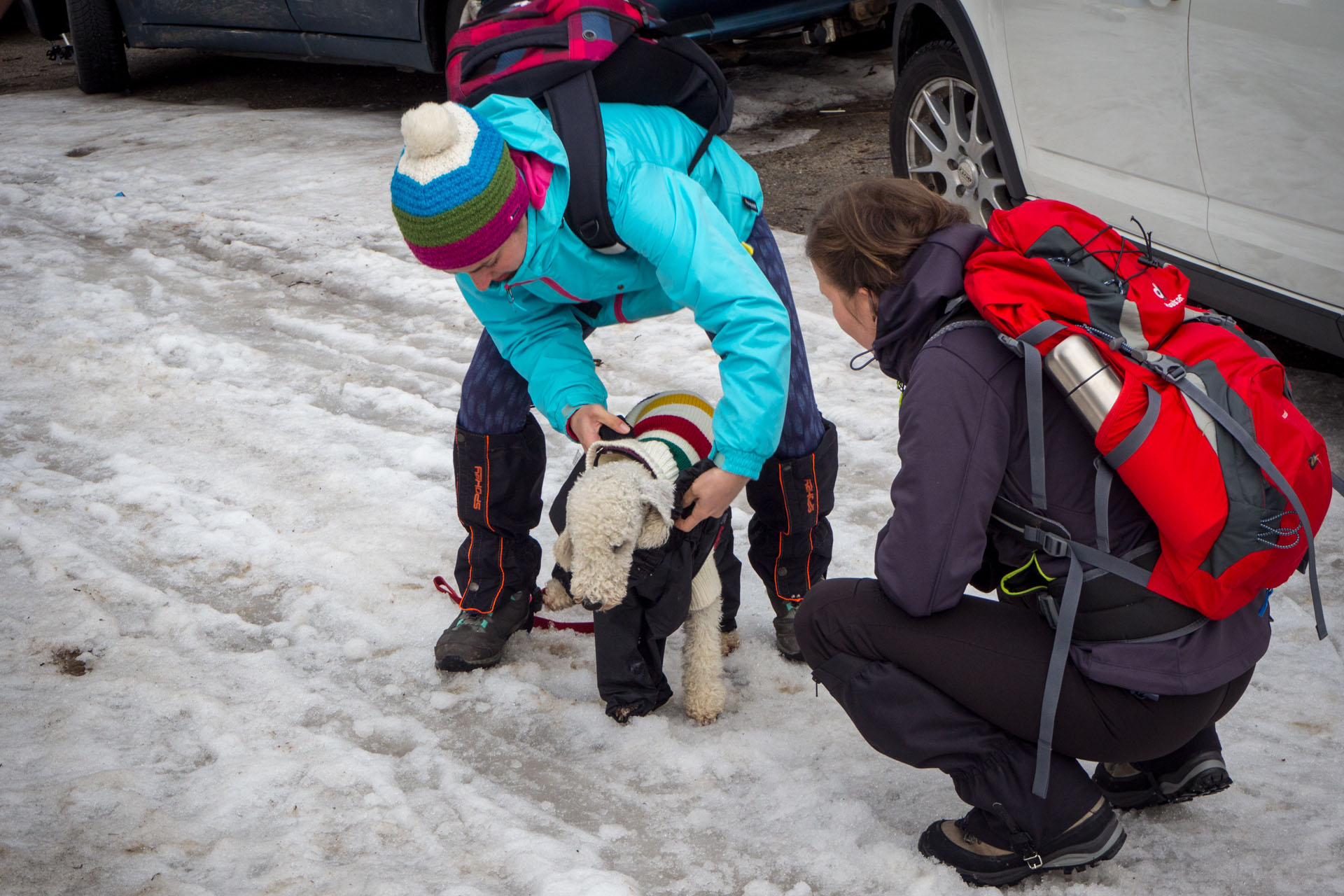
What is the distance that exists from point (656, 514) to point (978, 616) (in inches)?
28.4

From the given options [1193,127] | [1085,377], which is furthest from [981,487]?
[1193,127]

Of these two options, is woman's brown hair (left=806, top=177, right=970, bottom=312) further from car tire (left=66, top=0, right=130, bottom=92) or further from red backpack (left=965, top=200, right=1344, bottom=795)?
car tire (left=66, top=0, right=130, bottom=92)

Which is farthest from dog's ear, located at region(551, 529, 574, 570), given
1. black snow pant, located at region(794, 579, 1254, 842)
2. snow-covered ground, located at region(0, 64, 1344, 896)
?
black snow pant, located at region(794, 579, 1254, 842)

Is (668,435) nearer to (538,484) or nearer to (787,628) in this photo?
(538,484)

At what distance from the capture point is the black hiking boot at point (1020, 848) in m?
1.94

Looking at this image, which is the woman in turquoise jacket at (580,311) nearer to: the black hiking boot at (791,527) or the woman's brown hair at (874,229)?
the black hiking boot at (791,527)

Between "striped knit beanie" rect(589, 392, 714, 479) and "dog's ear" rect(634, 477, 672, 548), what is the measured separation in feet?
0.11

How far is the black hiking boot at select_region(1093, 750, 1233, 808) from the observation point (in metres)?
2.11

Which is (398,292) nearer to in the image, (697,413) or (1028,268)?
(697,413)

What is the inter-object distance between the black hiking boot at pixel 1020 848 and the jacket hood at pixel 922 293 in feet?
2.94

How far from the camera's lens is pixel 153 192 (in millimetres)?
6434

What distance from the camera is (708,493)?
7.46ft

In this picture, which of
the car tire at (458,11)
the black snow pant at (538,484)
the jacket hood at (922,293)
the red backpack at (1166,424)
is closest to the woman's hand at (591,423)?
the black snow pant at (538,484)

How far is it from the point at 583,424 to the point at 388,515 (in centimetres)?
127
